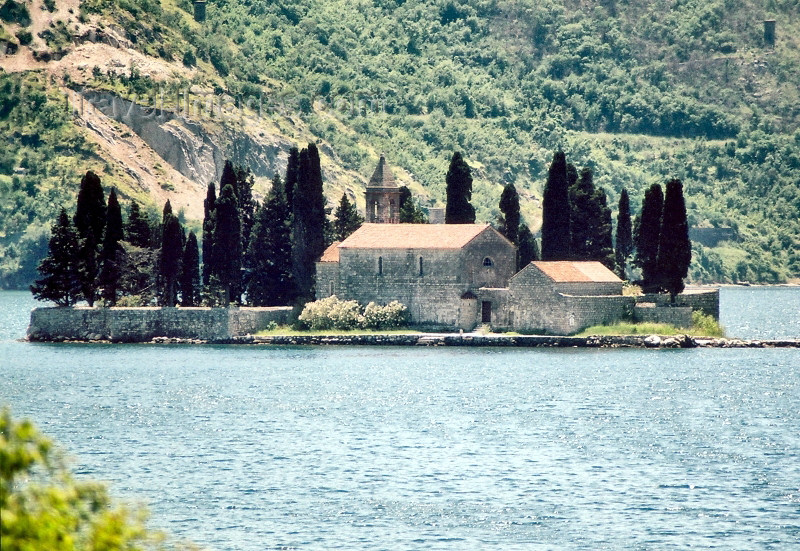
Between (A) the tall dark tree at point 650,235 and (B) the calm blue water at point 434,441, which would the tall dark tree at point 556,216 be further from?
(B) the calm blue water at point 434,441

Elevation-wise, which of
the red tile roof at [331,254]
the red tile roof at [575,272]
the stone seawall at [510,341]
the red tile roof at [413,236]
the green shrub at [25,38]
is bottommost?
the stone seawall at [510,341]

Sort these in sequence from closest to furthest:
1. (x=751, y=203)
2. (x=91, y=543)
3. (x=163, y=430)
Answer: (x=91, y=543) → (x=163, y=430) → (x=751, y=203)

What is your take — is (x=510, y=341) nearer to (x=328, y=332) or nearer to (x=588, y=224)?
(x=328, y=332)

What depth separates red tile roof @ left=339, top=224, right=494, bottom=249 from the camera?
76.2 meters

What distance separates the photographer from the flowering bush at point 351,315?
7656 cm

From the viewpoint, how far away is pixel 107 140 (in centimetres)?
15262

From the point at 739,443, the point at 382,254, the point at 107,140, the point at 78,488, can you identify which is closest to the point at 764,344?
the point at 382,254

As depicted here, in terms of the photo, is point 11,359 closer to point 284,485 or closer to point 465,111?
point 284,485

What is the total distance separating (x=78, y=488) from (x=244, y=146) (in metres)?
143

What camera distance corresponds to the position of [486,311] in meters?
75.8

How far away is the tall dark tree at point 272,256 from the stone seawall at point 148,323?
2209 millimetres

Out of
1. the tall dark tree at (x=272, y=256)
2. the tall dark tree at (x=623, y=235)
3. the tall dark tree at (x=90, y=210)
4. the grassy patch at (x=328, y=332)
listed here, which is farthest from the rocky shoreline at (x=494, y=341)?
the tall dark tree at (x=623, y=235)

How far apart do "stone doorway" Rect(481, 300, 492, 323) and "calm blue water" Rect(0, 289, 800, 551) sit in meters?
4.53

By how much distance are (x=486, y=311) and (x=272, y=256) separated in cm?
1144
